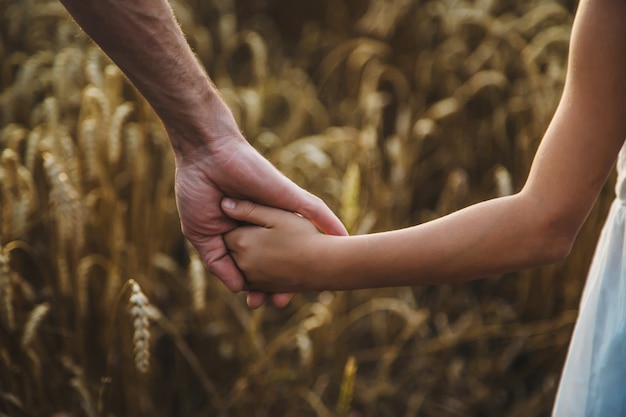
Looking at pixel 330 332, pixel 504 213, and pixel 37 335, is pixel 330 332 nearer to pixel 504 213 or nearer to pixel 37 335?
pixel 37 335

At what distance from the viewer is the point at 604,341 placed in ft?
3.05

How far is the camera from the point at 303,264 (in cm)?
99

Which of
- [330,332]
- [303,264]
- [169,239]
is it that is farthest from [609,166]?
[169,239]

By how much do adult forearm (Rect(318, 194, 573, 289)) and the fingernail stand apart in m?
0.20

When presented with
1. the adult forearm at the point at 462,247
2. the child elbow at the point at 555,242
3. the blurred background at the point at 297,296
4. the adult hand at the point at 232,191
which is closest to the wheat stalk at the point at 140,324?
the blurred background at the point at 297,296

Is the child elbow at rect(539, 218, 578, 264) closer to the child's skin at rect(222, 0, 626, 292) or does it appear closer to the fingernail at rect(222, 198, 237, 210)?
the child's skin at rect(222, 0, 626, 292)

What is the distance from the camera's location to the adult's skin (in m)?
0.98

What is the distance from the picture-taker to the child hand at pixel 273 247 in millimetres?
997

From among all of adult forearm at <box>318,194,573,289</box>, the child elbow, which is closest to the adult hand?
adult forearm at <box>318,194,573,289</box>

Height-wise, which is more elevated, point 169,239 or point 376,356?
point 169,239

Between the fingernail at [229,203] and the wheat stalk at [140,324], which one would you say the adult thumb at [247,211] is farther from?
the wheat stalk at [140,324]

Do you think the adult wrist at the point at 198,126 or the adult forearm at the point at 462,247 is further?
the adult wrist at the point at 198,126

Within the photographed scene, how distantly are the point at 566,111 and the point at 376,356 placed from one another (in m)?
1.06

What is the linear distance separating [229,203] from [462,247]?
0.36m
